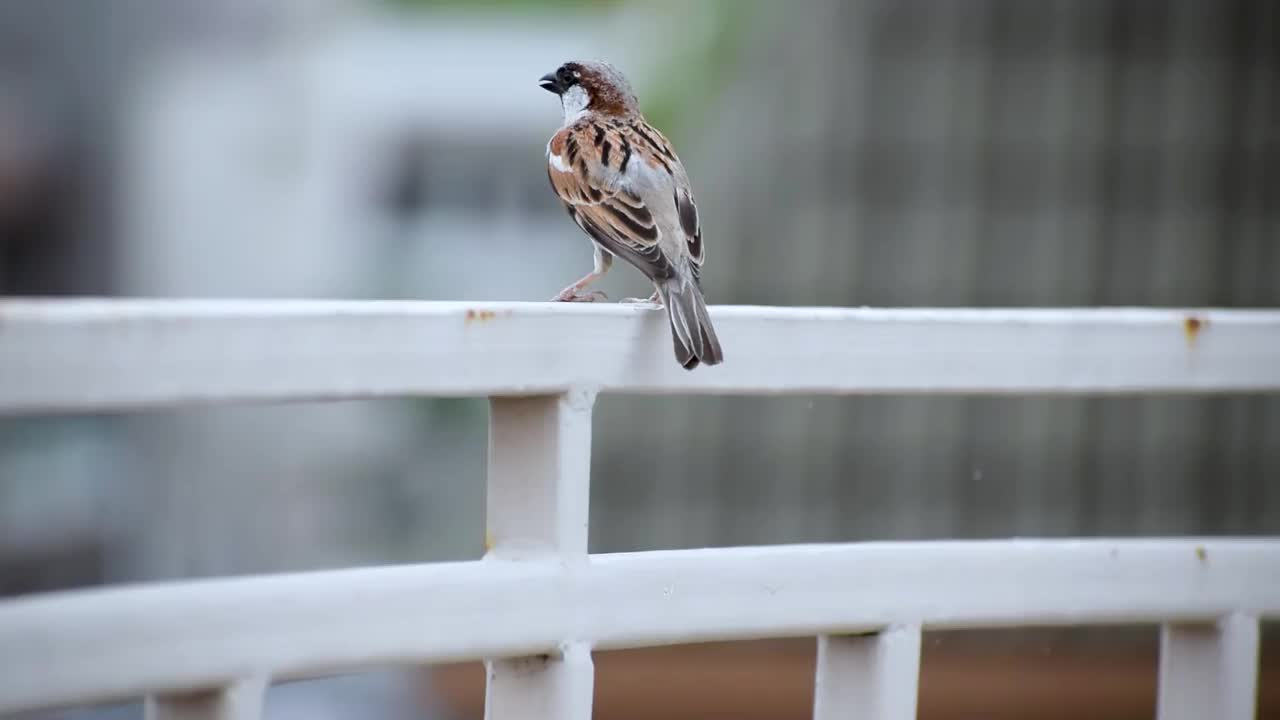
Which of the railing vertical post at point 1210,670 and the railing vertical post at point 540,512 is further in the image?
the railing vertical post at point 1210,670

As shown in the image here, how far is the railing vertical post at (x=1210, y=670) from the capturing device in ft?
5.86

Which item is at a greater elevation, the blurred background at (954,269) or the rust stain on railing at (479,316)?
the blurred background at (954,269)

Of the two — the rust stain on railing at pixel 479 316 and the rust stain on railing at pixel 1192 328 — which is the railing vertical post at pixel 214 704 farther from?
the rust stain on railing at pixel 1192 328

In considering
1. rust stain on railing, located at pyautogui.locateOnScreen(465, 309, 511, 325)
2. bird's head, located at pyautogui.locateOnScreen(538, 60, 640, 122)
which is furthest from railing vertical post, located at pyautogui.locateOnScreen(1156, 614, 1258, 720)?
bird's head, located at pyautogui.locateOnScreen(538, 60, 640, 122)

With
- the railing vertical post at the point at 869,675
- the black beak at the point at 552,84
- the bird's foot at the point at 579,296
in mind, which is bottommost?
the railing vertical post at the point at 869,675

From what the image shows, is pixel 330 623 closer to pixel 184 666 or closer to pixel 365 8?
pixel 184 666

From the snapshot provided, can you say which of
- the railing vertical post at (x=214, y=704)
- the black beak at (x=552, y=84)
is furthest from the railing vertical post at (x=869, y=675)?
the black beak at (x=552, y=84)

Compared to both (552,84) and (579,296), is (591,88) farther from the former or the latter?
(579,296)

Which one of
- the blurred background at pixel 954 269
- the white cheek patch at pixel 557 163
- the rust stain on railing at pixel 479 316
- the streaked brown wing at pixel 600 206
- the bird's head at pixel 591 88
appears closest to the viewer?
the rust stain on railing at pixel 479 316

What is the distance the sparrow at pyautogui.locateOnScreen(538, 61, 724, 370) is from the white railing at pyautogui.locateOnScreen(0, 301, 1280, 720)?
0.86 meters

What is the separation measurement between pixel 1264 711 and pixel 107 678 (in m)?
4.28

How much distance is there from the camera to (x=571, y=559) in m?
1.47

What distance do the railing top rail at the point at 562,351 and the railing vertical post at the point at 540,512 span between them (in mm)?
45

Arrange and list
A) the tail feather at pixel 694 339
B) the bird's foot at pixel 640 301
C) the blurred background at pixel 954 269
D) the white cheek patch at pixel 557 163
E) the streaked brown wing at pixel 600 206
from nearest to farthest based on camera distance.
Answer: the tail feather at pixel 694 339 < the bird's foot at pixel 640 301 < the streaked brown wing at pixel 600 206 < the white cheek patch at pixel 557 163 < the blurred background at pixel 954 269
